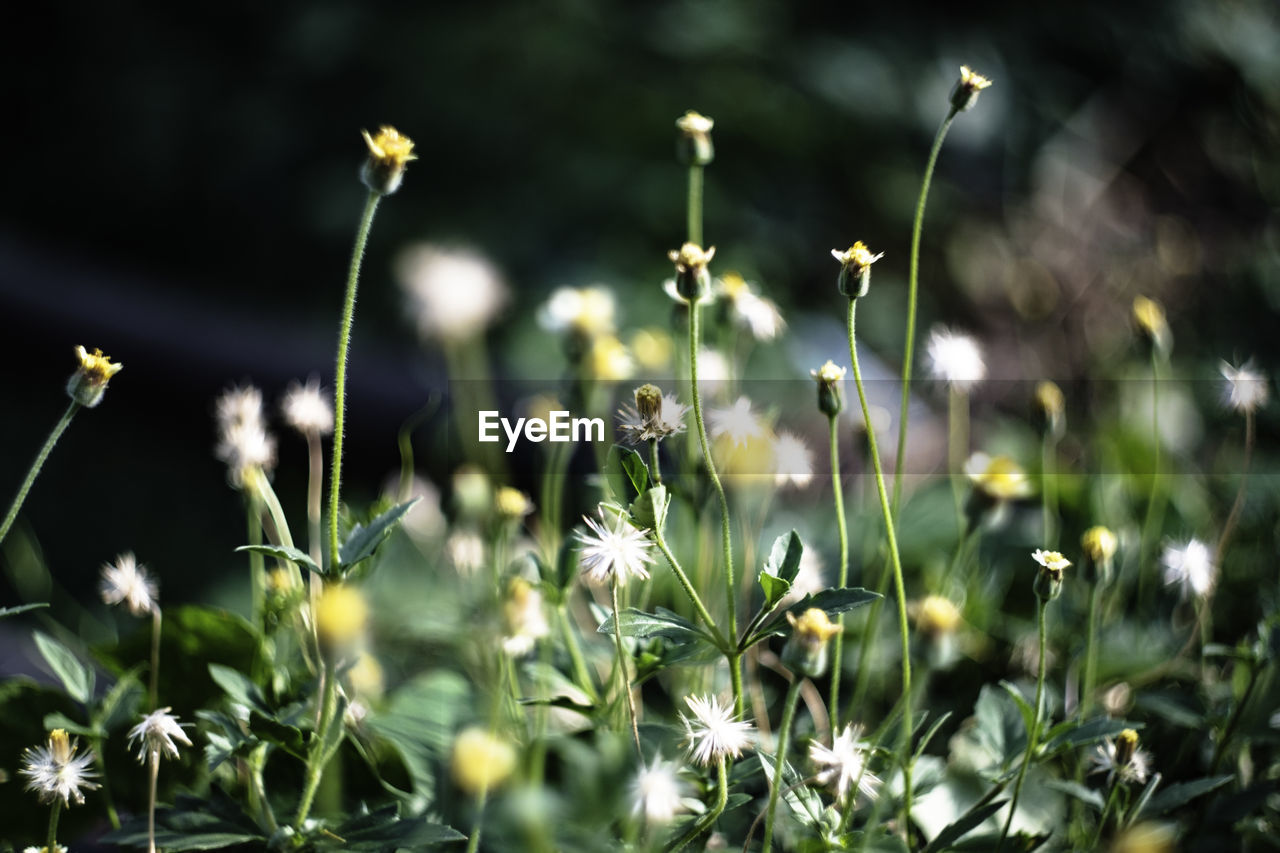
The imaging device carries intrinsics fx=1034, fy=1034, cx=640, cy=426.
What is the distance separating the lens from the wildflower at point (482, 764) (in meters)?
0.24

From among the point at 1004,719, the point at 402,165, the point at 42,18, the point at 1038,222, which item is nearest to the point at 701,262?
the point at 402,165

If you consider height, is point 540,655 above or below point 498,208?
below

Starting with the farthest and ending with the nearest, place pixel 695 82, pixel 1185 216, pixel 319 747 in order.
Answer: pixel 1185 216, pixel 695 82, pixel 319 747

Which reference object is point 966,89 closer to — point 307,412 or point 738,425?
point 738,425

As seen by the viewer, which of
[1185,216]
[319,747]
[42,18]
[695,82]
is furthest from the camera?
[42,18]

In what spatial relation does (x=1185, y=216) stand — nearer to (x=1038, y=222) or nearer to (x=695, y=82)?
(x=1038, y=222)

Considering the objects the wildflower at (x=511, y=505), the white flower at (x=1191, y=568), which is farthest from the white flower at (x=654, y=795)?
the white flower at (x=1191, y=568)

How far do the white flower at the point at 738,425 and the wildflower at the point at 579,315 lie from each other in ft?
0.24

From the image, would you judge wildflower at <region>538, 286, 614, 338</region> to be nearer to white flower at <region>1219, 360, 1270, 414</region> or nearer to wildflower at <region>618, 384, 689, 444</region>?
wildflower at <region>618, 384, 689, 444</region>

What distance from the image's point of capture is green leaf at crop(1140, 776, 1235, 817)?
0.30 metres

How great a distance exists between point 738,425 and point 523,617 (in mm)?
97

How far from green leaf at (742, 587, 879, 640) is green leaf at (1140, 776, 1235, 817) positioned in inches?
4.5

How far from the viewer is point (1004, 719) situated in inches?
14.1

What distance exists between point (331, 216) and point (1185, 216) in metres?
1.19
